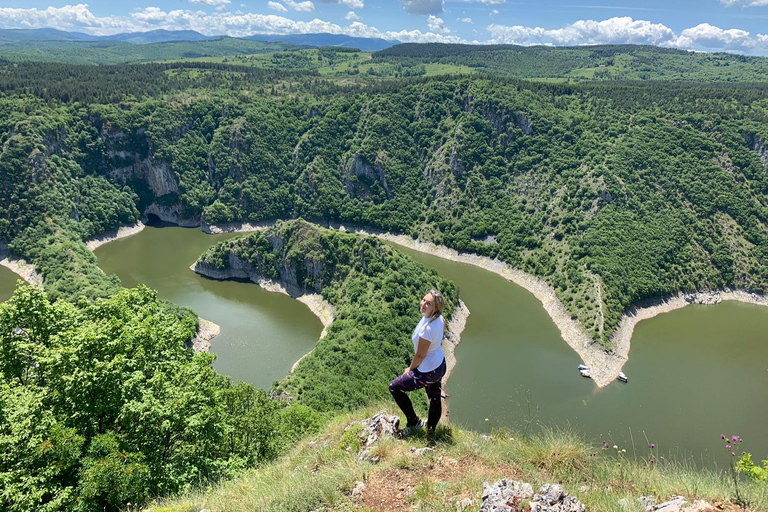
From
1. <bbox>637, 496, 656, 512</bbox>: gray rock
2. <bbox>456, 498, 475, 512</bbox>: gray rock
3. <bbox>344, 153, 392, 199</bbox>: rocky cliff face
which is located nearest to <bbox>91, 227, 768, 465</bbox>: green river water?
<bbox>637, 496, 656, 512</bbox>: gray rock

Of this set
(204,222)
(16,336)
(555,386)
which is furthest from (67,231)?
(555,386)

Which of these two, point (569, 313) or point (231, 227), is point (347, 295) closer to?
point (569, 313)

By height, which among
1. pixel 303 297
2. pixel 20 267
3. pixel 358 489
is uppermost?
pixel 358 489

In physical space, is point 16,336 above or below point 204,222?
above

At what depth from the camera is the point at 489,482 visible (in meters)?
9.86

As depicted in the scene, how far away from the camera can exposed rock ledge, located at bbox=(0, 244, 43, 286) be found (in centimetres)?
7181

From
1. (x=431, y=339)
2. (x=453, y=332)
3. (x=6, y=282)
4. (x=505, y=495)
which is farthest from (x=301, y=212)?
(x=505, y=495)

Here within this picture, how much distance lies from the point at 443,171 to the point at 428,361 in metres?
101

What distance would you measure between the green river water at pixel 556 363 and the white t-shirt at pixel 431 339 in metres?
29.3

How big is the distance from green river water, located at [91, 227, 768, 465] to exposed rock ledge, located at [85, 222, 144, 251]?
1546 cm

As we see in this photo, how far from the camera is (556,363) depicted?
5703 cm

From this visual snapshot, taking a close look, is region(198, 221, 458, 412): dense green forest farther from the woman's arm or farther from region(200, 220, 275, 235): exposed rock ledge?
region(200, 220, 275, 235): exposed rock ledge

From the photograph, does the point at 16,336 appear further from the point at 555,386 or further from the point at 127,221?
the point at 127,221

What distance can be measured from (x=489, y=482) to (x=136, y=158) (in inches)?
5004
